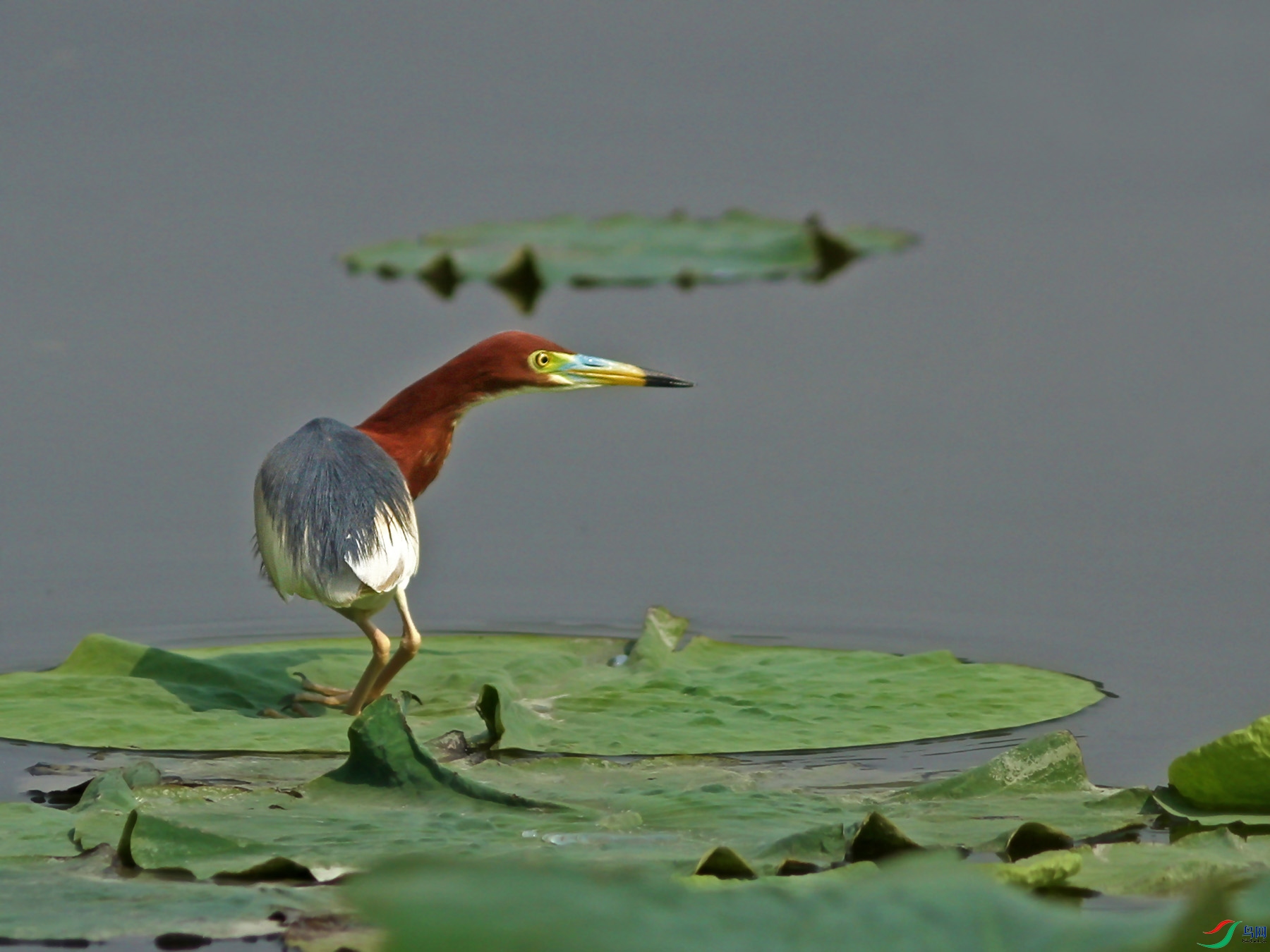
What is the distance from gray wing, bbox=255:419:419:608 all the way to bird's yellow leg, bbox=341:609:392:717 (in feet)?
0.73

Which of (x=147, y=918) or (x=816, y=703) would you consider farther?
(x=816, y=703)

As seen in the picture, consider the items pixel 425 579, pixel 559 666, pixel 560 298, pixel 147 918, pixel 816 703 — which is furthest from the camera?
pixel 560 298

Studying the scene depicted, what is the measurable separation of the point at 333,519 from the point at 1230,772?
2818 mm

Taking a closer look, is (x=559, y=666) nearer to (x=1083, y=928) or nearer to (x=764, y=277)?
(x=1083, y=928)

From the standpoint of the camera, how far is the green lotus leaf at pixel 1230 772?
4609 millimetres

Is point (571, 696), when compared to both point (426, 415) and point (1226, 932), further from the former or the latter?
point (1226, 932)

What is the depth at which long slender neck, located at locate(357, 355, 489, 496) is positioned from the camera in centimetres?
696

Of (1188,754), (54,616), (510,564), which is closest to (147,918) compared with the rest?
(1188,754)

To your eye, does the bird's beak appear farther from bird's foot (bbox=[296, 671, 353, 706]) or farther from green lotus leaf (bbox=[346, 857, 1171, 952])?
green lotus leaf (bbox=[346, 857, 1171, 952])

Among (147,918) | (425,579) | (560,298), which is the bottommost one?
(147,918)

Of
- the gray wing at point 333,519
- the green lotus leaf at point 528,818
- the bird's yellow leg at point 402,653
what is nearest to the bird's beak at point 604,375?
the gray wing at point 333,519

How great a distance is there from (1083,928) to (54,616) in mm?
5617

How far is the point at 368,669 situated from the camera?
6348mm

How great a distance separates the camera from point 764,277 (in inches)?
568
